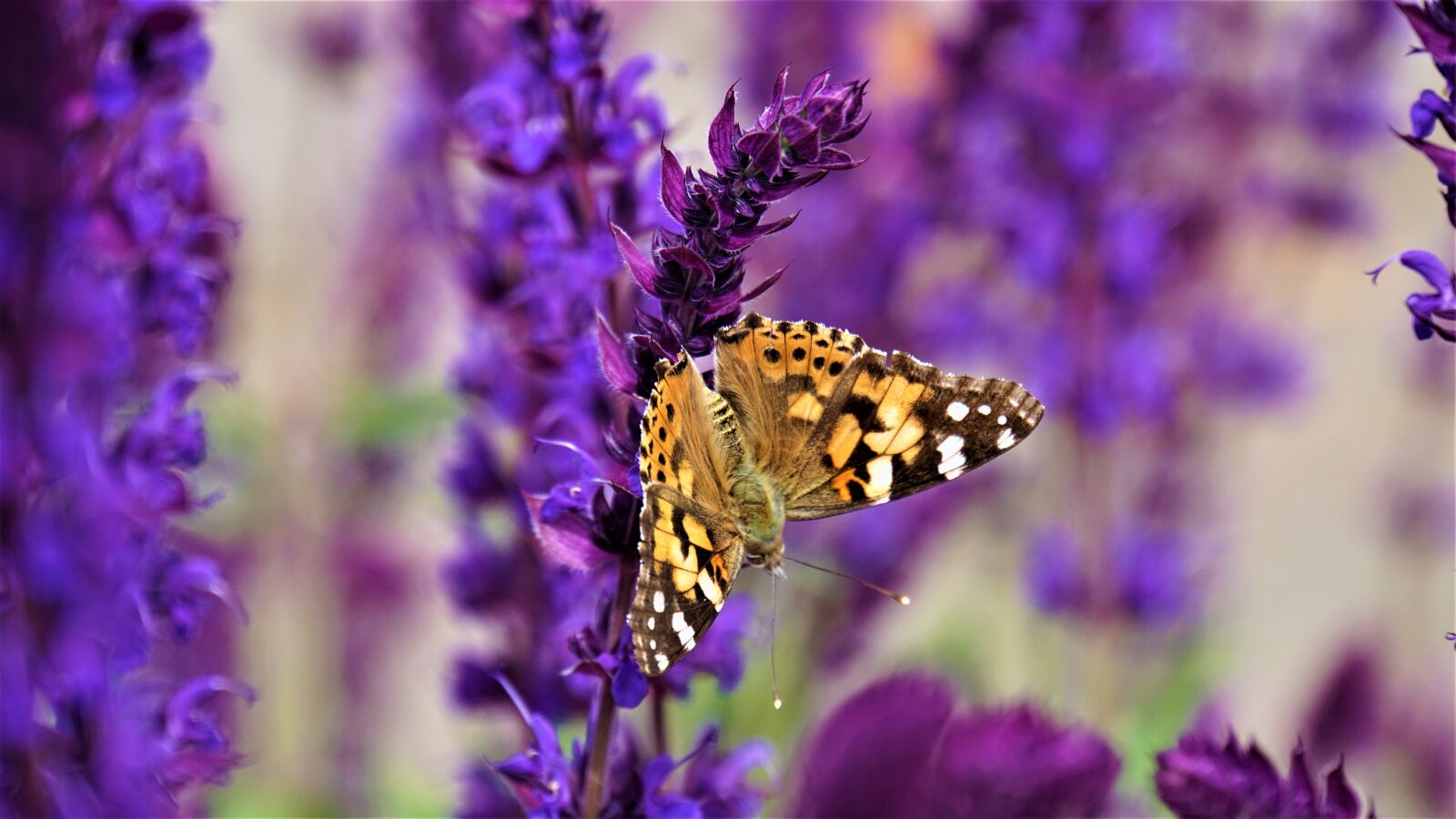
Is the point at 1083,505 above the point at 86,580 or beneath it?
above

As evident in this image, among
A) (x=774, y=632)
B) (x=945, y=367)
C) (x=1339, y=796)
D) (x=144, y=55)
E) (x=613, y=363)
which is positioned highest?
(x=945, y=367)

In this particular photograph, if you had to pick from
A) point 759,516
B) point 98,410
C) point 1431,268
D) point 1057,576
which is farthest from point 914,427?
point 1057,576

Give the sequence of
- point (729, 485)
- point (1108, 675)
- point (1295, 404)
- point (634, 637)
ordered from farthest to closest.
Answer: point (1295, 404) → point (1108, 675) → point (729, 485) → point (634, 637)

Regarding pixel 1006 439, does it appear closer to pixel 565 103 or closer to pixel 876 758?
pixel 876 758

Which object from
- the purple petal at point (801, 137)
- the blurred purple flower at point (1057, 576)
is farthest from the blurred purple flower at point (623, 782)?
the blurred purple flower at point (1057, 576)

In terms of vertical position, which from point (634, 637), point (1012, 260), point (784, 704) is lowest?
point (634, 637)

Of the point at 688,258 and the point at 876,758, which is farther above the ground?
the point at 688,258

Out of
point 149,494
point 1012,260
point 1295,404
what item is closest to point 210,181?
point 149,494

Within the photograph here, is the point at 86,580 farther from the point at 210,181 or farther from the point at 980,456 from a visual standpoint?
the point at 210,181
